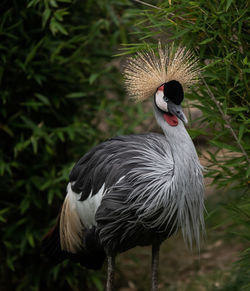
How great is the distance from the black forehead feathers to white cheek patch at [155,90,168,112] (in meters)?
0.03

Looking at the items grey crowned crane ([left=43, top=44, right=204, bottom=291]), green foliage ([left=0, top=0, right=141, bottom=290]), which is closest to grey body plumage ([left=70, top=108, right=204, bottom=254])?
grey crowned crane ([left=43, top=44, right=204, bottom=291])

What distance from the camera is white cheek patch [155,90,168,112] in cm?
182

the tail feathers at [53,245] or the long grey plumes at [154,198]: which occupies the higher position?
the long grey plumes at [154,198]

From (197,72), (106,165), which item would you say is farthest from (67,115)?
(197,72)

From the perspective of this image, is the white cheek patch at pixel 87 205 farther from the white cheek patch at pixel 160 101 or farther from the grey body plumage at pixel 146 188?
the white cheek patch at pixel 160 101

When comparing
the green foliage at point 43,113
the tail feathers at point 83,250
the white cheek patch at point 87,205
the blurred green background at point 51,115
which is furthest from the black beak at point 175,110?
the green foliage at point 43,113

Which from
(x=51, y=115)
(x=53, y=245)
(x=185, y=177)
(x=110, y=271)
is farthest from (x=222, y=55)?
(x=51, y=115)

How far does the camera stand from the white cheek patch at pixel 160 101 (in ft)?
5.98

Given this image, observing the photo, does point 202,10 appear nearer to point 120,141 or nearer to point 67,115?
point 120,141

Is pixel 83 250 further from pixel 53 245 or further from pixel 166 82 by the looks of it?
pixel 166 82

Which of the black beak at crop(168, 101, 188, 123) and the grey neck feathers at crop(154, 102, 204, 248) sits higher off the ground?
the black beak at crop(168, 101, 188, 123)

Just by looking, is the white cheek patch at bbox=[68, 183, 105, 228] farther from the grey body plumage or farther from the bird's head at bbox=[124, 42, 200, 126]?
the bird's head at bbox=[124, 42, 200, 126]

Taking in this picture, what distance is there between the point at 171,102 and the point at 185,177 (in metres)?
0.24

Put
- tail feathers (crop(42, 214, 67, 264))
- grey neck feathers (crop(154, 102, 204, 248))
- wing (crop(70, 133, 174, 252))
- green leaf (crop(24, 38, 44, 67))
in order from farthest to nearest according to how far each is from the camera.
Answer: green leaf (crop(24, 38, 44, 67)) → tail feathers (crop(42, 214, 67, 264)) → wing (crop(70, 133, 174, 252)) → grey neck feathers (crop(154, 102, 204, 248))
